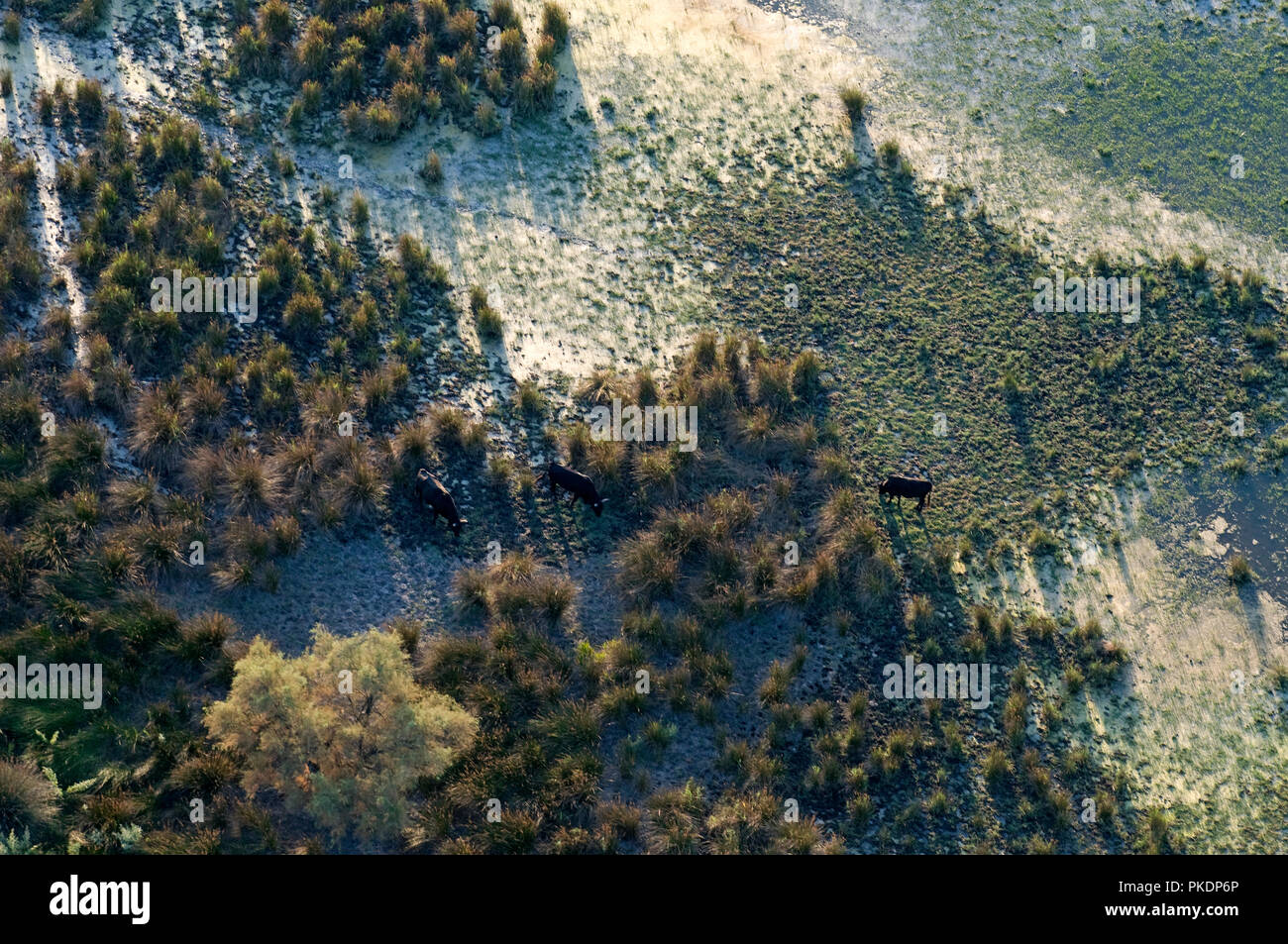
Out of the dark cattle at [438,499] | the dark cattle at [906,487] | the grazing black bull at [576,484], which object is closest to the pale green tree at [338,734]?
the dark cattle at [438,499]

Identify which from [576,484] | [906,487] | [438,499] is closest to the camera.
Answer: [438,499]

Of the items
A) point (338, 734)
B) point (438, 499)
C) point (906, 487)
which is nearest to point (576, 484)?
point (438, 499)

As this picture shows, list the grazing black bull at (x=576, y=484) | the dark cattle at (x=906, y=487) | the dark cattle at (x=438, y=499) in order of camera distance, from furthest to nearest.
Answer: the dark cattle at (x=906, y=487), the grazing black bull at (x=576, y=484), the dark cattle at (x=438, y=499)

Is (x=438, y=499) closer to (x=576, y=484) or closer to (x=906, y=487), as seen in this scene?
(x=576, y=484)

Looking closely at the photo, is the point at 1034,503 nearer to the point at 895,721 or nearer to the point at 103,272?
the point at 895,721

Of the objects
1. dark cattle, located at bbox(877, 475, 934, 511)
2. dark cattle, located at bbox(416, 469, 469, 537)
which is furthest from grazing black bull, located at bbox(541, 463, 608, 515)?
dark cattle, located at bbox(877, 475, 934, 511)

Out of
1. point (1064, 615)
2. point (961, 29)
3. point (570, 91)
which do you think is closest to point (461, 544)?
point (1064, 615)

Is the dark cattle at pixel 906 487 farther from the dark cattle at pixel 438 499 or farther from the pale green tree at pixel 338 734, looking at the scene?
the pale green tree at pixel 338 734

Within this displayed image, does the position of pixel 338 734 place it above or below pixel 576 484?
below
